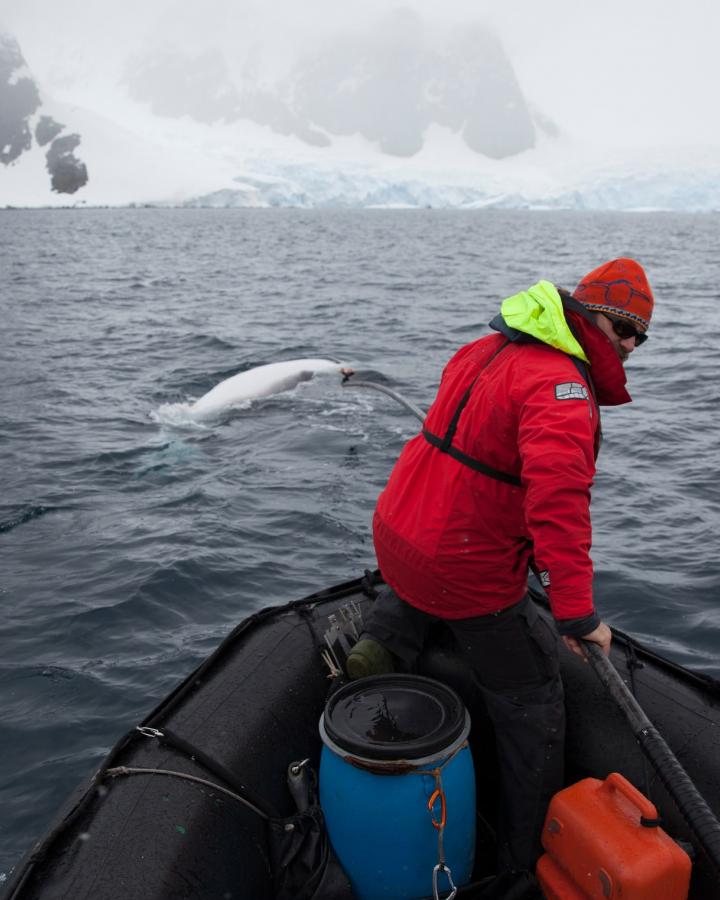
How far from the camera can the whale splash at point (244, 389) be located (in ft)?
44.2

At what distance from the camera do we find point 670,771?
2965 mm

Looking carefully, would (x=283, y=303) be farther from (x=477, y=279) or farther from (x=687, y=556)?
(x=687, y=556)

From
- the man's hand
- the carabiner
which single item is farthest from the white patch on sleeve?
the carabiner

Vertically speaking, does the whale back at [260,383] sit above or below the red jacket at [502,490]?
below

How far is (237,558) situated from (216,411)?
5542 millimetres

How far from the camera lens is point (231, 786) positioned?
3.76 meters

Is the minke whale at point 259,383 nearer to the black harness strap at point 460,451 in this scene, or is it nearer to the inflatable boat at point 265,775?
the inflatable boat at point 265,775

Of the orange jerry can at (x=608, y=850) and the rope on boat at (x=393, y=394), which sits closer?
the orange jerry can at (x=608, y=850)

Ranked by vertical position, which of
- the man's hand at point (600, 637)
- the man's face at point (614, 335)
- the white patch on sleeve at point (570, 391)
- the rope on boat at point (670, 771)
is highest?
the man's face at point (614, 335)

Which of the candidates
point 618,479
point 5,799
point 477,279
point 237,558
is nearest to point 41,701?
point 5,799

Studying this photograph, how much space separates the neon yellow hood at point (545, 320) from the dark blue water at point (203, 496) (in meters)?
4.09

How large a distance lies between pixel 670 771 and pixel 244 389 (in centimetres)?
1213

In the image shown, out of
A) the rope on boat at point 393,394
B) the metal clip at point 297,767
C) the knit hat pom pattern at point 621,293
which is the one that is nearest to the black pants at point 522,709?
the metal clip at point 297,767

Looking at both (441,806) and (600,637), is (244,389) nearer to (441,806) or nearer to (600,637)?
(441,806)
